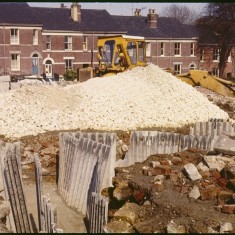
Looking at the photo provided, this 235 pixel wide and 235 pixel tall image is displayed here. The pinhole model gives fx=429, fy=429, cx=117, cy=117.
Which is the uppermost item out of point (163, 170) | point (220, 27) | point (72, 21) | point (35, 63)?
point (72, 21)

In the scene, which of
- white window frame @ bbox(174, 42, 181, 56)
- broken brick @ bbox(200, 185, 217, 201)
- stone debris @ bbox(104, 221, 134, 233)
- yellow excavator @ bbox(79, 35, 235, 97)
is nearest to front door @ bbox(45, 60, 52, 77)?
white window frame @ bbox(174, 42, 181, 56)

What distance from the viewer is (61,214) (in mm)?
9867

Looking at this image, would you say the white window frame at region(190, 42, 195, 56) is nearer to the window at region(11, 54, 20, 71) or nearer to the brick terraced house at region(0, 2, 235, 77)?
the brick terraced house at region(0, 2, 235, 77)

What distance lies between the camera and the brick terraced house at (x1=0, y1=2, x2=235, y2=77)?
125 ft

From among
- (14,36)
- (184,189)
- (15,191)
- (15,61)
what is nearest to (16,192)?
(15,191)

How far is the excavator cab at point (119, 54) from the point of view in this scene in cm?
2156

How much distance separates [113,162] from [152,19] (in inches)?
1454

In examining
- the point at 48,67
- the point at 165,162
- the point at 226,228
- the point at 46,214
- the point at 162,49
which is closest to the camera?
the point at 226,228

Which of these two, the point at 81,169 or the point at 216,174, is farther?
the point at 81,169

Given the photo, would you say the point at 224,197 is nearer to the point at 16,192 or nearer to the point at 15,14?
the point at 16,192

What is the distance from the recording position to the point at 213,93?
22.5 m

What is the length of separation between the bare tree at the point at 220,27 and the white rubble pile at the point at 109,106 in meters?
25.8

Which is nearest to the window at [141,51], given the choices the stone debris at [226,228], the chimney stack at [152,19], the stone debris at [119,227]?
the stone debris at [119,227]

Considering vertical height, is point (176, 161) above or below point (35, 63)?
below
